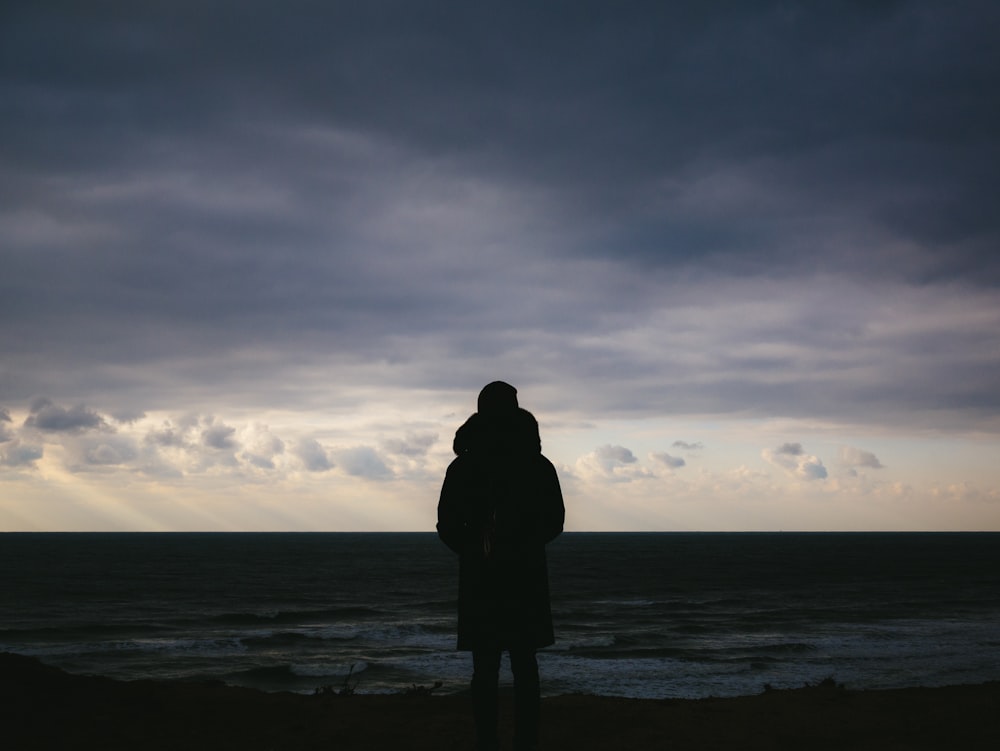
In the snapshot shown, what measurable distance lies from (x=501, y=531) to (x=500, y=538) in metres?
0.04

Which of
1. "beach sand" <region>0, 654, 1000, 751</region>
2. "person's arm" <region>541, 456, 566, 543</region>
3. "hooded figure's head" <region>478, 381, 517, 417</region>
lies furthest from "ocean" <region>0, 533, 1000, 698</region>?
"hooded figure's head" <region>478, 381, 517, 417</region>

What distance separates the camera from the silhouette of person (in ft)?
16.1

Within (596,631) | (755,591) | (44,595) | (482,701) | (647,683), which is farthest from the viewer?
(755,591)

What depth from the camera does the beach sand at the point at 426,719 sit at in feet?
24.3

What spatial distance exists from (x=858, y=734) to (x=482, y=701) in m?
4.66

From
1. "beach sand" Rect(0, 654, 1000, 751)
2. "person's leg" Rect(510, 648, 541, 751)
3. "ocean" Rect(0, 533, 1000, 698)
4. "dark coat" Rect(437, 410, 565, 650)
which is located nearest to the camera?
"dark coat" Rect(437, 410, 565, 650)

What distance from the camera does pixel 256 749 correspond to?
725cm

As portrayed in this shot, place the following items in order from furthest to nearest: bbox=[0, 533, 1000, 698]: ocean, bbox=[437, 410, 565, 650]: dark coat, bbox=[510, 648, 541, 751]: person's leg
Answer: bbox=[0, 533, 1000, 698]: ocean, bbox=[510, 648, 541, 751]: person's leg, bbox=[437, 410, 565, 650]: dark coat

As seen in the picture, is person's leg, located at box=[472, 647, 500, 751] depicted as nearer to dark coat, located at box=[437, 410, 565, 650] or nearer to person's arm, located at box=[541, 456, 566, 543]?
dark coat, located at box=[437, 410, 565, 650]

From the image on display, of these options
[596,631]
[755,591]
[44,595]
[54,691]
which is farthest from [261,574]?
[54,691]

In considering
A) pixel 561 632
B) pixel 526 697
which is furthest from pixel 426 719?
pixel 561 632

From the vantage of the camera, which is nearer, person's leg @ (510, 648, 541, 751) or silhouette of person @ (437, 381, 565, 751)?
silhouette of person @ (437, 381, 565, 751)

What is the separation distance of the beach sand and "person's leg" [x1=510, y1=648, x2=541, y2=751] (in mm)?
2209

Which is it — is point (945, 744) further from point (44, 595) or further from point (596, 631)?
point (44, 595)
